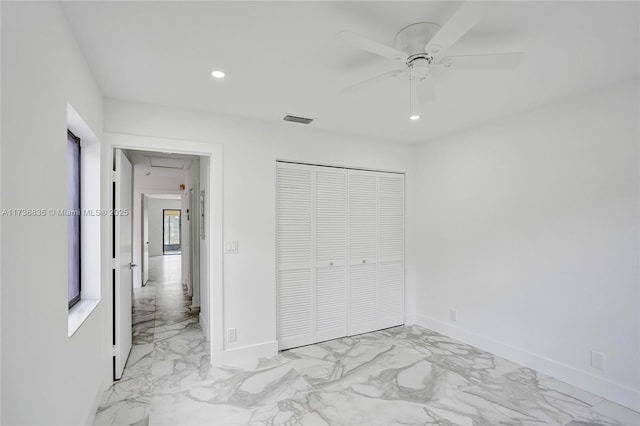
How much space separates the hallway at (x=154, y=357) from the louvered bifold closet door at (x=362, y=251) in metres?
1.78

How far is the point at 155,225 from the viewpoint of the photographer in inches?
523

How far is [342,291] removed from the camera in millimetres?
3920

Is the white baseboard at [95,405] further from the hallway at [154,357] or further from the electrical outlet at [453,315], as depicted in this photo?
the electrical outlet at [453,315]

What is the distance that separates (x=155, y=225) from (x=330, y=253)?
38.2ft

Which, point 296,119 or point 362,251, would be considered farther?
point 362,251

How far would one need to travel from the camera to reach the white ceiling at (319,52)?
5.40ft

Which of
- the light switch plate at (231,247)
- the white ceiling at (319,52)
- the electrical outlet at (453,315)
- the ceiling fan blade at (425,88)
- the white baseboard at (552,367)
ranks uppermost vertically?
the white ceiling at (319,52)

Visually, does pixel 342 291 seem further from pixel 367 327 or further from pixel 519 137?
pixel 519 137

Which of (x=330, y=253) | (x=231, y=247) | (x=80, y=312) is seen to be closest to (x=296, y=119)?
(x=231, y=247)

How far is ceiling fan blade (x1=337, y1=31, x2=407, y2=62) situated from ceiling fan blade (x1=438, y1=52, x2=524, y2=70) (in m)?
0.26

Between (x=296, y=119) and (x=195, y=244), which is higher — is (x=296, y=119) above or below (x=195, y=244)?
above

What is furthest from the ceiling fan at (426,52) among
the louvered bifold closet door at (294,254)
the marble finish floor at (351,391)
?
the marble finish floor at (351,391)

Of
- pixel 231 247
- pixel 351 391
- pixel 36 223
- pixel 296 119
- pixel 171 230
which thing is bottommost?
pixel 351 391

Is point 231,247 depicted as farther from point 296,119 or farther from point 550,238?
point 550,238
